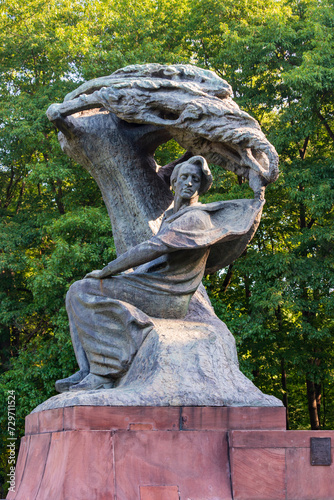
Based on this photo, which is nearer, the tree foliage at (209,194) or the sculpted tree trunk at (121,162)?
the sculpted tree trunk at (121,162)

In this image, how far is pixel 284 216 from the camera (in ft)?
47.2

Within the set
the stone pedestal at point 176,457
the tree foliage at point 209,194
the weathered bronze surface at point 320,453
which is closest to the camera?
the stone pedestal at point 176,457

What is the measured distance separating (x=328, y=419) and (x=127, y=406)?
13.3 metres

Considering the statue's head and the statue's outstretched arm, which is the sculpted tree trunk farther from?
the statue's outstretched arm

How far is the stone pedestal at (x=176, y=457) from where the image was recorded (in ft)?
12.8

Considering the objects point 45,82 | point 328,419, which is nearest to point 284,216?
point 328,419

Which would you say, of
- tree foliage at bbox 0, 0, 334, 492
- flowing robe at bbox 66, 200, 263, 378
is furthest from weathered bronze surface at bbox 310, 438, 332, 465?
tree foliage at bbox 0, 0, 334, 492

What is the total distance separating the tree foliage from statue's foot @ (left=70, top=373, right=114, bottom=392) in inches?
264

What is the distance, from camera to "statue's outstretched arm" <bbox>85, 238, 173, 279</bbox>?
16.0 feet

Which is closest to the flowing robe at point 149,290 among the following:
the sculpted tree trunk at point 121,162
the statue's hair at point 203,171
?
the statue's hair at point 203,171

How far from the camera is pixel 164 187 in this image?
6.09 meters

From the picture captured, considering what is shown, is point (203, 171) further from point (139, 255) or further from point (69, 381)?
point (69, 381)

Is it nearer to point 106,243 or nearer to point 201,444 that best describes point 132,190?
point 201,444

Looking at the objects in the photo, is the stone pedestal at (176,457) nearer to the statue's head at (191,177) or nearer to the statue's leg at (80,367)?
the statue's leg at (80,367)
